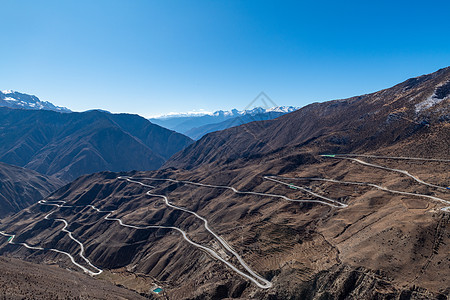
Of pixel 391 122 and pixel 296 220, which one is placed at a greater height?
pixel 391 122

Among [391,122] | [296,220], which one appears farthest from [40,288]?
[391,122]

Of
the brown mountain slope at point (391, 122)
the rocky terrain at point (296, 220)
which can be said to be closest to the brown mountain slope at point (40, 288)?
the rocky terrain at point (296, 220)

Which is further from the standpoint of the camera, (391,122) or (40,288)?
(391,122)

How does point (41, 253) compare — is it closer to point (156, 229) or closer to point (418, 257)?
point (156, 229)

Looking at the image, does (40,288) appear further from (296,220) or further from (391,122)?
(391,122)

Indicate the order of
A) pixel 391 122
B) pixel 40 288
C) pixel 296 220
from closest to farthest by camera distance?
pixel 40 288
pixel 296 220
pixel 391 122

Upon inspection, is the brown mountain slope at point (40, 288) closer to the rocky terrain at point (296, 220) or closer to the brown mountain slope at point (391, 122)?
the rocky terrain at point (296, 220)

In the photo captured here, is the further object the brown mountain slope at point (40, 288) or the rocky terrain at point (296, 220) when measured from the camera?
the rocky terrain at point (296, 220)

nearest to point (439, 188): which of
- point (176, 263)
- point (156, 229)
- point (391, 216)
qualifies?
point (391, 216)
